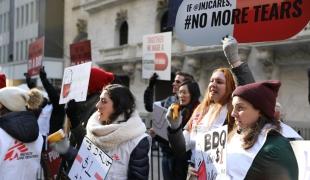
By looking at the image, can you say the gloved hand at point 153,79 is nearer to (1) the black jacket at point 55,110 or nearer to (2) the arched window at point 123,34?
(1) the black jacket at point 55,110

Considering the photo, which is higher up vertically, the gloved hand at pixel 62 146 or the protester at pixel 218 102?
the protester at pixel 218 102

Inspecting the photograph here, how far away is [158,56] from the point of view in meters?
7.20

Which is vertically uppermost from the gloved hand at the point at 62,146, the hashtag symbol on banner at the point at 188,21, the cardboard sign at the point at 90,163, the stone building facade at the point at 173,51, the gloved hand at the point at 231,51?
the stone building facade at the point at 173,51

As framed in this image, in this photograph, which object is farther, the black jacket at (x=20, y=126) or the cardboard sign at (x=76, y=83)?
the cardboard sign at (x=76, y=83)

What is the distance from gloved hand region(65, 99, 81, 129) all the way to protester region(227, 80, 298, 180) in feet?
5.76

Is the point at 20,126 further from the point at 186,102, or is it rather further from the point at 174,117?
the point at 186,102

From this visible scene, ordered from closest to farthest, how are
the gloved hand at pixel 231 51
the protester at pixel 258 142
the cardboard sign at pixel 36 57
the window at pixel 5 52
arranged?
the protester at pixel 258 142, the gloved hand at pixel 231 51, the cardboard sign at pixel 36 57, the window at pixel 5 52

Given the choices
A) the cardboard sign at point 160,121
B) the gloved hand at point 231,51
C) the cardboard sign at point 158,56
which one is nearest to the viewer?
the gloved hand at point 231,51

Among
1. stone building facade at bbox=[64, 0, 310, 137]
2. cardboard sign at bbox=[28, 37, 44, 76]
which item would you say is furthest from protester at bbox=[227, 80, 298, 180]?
stone building facade at bbox=[64, 0, 310, 137]

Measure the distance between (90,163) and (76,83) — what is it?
1.48 meters

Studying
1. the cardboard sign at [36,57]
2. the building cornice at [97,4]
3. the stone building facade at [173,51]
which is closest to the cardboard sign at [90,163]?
the cardboard sign at [36,57]

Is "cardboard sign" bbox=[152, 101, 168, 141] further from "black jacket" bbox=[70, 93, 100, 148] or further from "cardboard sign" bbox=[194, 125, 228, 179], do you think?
"cardboard sign" bbox=[194, 125, 228, 179]

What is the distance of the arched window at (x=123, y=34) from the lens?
25756mm

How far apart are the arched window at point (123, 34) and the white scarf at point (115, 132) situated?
22426 millimetres
